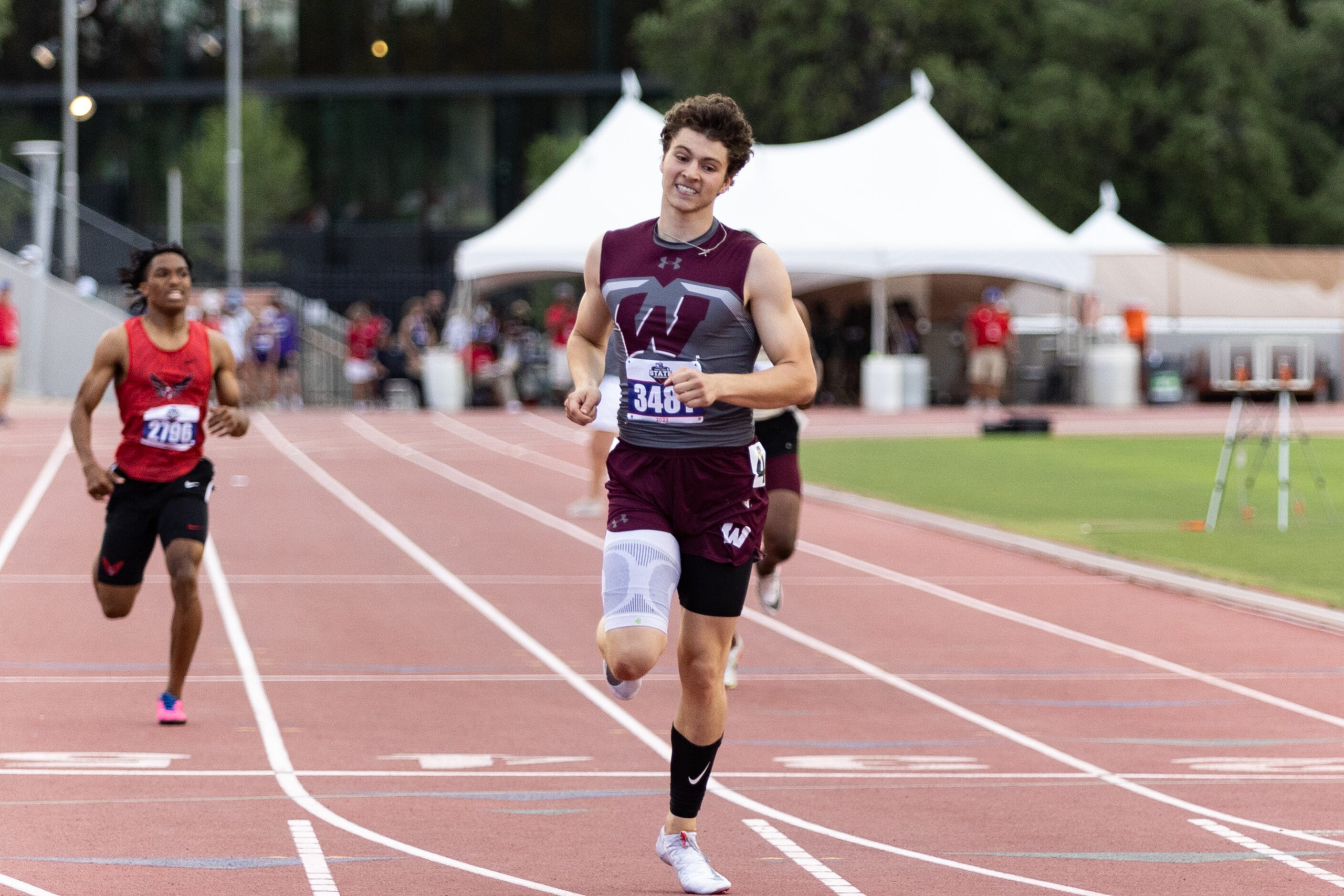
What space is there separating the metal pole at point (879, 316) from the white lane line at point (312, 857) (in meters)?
28.0

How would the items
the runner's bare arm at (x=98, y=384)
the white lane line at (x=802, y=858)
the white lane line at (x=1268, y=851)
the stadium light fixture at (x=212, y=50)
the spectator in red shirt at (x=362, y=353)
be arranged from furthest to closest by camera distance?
the stadium light fixture at (x=212, y=50) → the spectator in red shirt at (x=362, y=353) → the runner's bare arm at (x=98, y=384) → the white lane line at (x=1268, y=851) → the white lane line at (x=802, y=858)

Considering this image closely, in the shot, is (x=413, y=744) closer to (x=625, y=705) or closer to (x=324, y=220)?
(x=625, y=705)

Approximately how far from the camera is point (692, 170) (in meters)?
5.71

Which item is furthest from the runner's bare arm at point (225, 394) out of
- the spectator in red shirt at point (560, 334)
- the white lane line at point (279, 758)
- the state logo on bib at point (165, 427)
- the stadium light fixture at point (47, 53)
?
the stadium light fixture at point (47, 53)

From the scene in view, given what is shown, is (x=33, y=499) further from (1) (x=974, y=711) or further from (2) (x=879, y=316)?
(2) (x=879, y=316)

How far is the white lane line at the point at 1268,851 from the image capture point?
590cm

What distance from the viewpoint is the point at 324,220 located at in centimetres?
5784

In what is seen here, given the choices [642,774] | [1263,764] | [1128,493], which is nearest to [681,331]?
[642,774]

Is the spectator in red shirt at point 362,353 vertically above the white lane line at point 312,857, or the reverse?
the spectator in red shirt at point 362,353

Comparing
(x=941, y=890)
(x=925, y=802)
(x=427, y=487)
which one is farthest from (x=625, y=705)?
(x=427, y=487)

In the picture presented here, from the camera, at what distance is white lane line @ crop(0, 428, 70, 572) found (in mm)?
15211

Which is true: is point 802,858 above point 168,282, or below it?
below

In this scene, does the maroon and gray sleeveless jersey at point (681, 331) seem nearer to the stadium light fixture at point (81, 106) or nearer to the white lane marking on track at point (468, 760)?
the white lane marking on track at point (468, 760)

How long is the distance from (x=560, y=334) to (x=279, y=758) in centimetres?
2467
